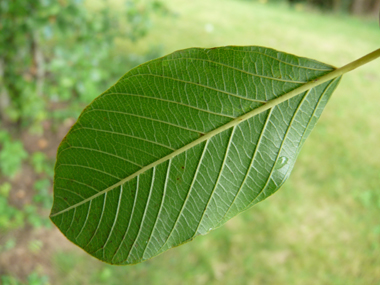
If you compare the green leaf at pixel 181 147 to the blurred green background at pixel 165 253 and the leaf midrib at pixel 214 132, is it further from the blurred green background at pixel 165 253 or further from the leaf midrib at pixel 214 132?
the blurred green background at pixel 165 253

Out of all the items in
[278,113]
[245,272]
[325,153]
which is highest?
[278,113]

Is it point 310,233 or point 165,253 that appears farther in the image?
point 310,233

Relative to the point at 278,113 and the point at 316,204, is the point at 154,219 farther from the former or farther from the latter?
the point at 316,204

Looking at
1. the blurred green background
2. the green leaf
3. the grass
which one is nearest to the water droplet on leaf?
the green leaf

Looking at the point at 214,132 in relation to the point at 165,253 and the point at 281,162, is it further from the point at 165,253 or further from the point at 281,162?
the point at 165,253

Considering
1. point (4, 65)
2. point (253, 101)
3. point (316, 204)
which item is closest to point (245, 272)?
point (316, 204)

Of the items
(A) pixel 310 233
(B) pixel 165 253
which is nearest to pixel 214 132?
(B) pixel 165 253

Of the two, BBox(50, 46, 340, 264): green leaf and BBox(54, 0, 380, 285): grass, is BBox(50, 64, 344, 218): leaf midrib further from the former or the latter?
BBox(54, 0, 380, 285): grass
